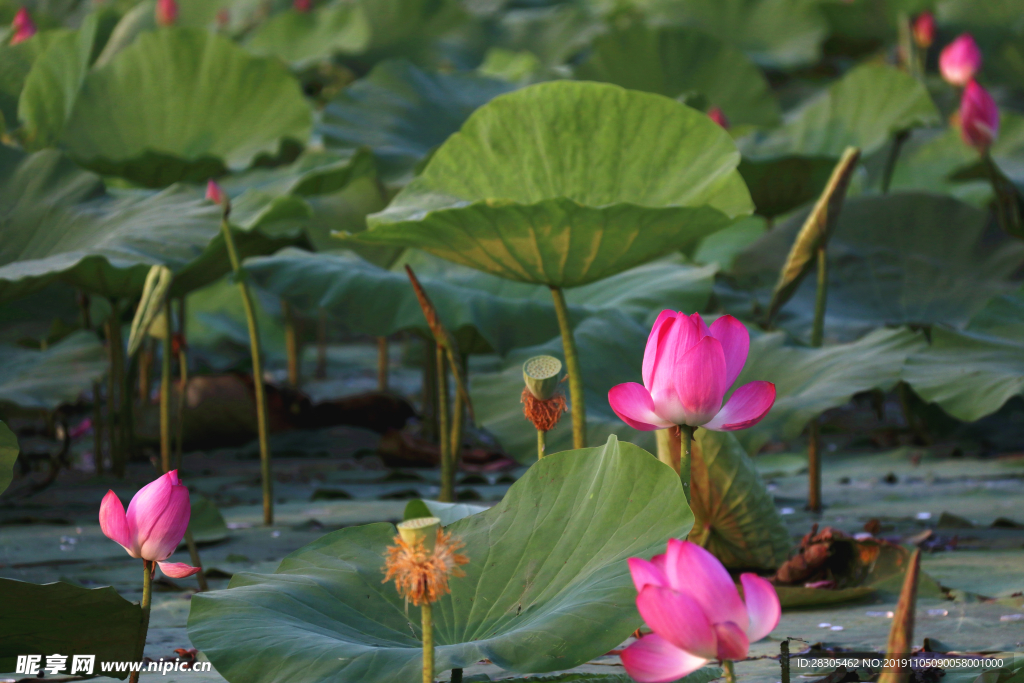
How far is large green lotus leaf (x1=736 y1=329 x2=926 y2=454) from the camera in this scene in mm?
1503

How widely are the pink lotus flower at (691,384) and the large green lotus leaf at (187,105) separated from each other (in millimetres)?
2044

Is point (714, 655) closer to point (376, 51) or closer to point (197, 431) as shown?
point (197, 431)

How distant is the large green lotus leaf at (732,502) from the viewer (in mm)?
1290

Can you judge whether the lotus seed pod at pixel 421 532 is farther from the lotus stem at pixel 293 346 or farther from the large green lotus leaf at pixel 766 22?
the large green lotus leaf at pixel 766 22

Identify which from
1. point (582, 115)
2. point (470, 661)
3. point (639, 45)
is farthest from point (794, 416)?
point (639, 45)

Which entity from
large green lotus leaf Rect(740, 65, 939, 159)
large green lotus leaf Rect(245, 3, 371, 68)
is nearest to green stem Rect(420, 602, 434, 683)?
large green lotus leaf Rect(740, 65, 939, 159)

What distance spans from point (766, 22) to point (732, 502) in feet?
14.5

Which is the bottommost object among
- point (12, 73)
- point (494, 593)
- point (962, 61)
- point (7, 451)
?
point (494, 593)

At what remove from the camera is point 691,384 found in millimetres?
776

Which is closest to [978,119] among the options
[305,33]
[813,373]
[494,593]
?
[813,373]

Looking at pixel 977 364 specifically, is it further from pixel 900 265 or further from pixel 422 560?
pixel 422 560

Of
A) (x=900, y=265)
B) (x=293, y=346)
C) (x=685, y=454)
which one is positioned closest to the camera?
(x=685, y=454)

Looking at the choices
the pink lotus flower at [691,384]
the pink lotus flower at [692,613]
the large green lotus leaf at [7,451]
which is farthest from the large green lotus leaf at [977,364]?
the large green lotus leaf at [7,451]

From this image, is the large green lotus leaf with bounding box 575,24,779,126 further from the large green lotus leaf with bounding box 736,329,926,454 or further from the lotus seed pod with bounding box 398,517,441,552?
the lotus seed pod with bounding box 398,517,441,552
